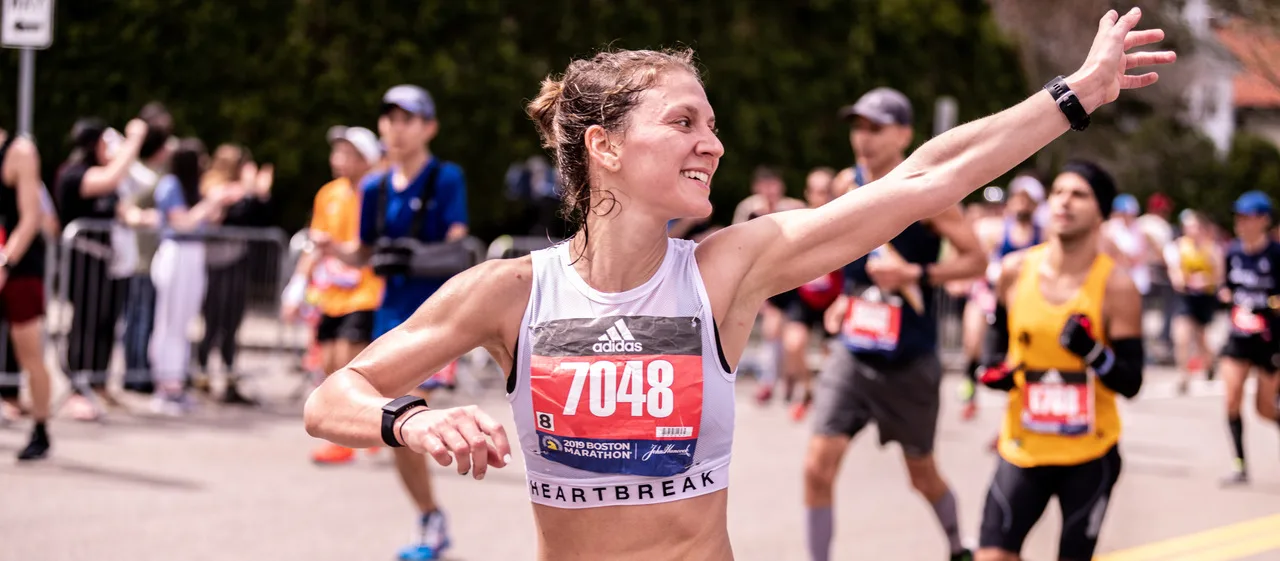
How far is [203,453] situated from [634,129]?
7.19 m

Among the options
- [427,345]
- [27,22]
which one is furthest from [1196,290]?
[427,345]

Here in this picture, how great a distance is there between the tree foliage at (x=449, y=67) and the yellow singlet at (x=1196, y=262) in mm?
6349

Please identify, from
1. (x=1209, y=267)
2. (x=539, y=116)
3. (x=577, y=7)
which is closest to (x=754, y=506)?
(x=539, y=116)

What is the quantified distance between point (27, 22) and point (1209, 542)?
8221mm

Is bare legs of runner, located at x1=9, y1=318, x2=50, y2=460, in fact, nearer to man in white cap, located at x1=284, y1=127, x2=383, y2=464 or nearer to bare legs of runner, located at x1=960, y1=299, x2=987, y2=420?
man in white cap, located at x1=284, y1=127, x2=383, y2=464

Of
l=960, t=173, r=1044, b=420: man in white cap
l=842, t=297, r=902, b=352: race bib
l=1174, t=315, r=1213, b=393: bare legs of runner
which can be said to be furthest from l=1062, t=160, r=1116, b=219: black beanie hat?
l=1174, t=315, r=1213, b=393: bare legs of runner

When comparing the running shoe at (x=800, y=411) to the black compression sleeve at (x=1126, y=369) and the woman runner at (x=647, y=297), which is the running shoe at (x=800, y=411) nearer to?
the black compression sleeve at (x=1126, y=369)

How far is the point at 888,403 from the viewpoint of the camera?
21.3 feet

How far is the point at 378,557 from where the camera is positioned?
6.95 meters

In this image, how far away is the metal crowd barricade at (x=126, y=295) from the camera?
10.9 m

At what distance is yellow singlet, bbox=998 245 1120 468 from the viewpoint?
17.3ft

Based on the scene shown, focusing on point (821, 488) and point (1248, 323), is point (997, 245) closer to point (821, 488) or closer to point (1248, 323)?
point (1248, 323)

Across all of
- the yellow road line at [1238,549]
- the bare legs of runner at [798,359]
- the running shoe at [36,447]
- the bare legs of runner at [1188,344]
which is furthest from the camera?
the bare legs of runner at [1188,344]

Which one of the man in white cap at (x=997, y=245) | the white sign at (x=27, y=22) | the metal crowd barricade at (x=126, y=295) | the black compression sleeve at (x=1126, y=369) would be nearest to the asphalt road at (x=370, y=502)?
the metal crowd barricade at (x=126, y=295)
